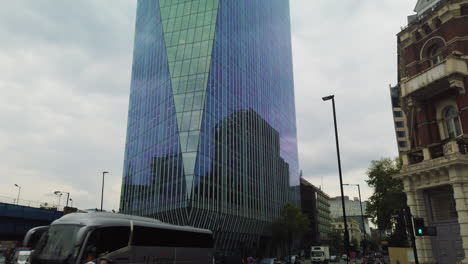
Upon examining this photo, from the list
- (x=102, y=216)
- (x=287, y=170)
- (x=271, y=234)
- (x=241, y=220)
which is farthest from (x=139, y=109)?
(x=102, y=216)

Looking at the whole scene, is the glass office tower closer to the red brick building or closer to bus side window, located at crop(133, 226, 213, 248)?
bus side window, located at crop(133, 226, 213, 248)

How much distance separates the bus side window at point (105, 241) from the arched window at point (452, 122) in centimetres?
2080

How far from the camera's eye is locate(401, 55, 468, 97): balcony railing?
843 inches

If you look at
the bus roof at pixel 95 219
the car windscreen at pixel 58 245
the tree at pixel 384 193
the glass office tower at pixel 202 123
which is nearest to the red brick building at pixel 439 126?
the bus roof at pixel 95 219

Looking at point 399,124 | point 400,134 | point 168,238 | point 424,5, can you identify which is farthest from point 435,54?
point 399,124

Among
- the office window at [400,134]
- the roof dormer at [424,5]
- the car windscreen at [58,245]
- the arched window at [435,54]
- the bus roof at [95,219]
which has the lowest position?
the car windscreen at [58,245]

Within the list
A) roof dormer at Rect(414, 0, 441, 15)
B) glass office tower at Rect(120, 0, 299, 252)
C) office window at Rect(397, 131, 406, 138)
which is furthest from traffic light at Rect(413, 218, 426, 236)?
office window at Rect(397, 131, 406, 138)

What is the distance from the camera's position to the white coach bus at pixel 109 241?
51.0 feet

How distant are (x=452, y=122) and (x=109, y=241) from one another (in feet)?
71.8

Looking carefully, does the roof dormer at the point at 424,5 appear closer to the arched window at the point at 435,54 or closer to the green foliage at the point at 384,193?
the arched window at the point at 435,54

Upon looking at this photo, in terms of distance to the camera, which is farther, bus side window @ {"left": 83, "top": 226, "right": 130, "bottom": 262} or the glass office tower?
the glass office tower

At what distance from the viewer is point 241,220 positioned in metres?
59.4

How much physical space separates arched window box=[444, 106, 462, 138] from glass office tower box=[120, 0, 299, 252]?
32359 millimetres

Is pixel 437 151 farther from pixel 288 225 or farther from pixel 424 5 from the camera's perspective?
pixel 288 225
